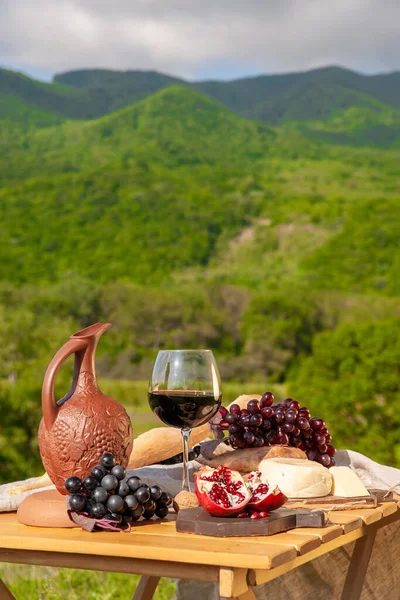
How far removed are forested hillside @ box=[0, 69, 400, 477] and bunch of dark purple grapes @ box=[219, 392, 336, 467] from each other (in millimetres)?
26177

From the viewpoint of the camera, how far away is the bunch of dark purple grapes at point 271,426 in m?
1.78

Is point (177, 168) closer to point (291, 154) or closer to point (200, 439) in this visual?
point (291, 154)

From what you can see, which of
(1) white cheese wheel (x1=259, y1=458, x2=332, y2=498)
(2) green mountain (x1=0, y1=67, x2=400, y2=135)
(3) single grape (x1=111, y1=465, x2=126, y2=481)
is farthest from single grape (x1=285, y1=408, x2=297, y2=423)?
(2) green mountain (x1=0, y1=67, x2=400, y2=135)

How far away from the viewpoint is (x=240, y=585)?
45.8 inches

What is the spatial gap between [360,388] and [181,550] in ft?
36.6

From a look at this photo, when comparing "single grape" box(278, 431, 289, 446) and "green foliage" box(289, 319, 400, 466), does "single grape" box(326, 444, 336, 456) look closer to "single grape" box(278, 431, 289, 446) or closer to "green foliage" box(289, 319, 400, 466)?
"single grape" box(278, 431, 289, 446)

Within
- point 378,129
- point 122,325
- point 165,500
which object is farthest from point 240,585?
point 378,129

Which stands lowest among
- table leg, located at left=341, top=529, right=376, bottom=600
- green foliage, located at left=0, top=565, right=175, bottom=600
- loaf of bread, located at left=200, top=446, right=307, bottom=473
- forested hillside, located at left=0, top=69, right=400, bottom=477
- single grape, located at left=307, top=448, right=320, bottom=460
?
forested hillside, located at left=0, top=69, right=400, bottom=477

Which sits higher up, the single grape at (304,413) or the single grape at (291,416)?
the single grape at (291,416)

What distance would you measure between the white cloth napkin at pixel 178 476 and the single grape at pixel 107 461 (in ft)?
0.80

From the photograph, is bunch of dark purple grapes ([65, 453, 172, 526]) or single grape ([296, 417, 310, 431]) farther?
single grape ([296, 417, 310, 431])

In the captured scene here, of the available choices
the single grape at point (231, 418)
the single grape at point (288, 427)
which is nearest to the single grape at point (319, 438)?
the single grape at point (288, 427)

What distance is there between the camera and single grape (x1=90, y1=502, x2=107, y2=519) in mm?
1359

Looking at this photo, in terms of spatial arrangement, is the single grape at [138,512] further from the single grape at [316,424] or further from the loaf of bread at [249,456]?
the single grape at [316,424]
